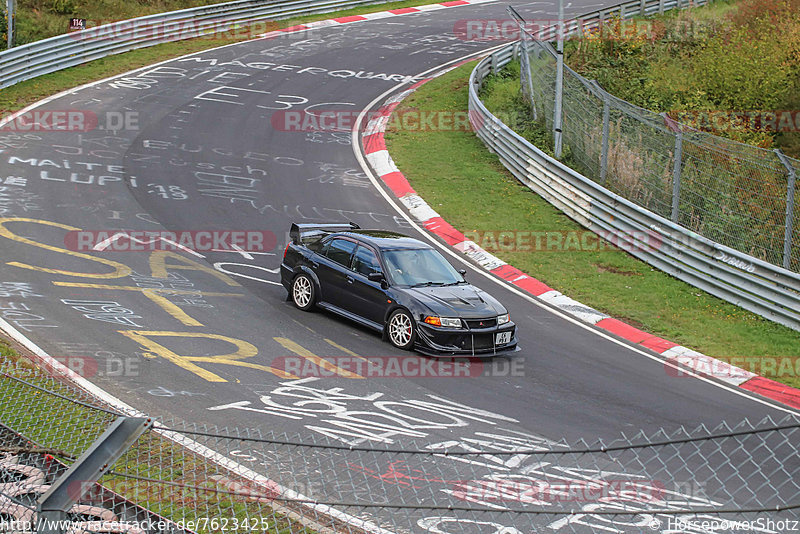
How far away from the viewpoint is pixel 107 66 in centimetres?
3038

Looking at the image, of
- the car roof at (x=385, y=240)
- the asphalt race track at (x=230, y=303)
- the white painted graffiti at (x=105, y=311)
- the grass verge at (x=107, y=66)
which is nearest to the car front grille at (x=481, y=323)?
the asphalt race track at (x=230, y=303)

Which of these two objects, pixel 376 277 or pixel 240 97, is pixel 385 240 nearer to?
pixel 376 277

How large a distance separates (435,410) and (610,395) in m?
2.65

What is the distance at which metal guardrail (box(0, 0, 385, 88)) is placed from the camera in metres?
27.6

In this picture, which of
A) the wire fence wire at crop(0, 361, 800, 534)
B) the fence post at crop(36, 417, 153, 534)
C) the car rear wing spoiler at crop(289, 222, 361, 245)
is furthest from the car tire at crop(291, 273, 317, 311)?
the fence post at crop(36, 417, 153, 534)

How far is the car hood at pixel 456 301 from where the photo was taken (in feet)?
41.3

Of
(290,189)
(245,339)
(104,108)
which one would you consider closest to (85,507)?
(245,339)

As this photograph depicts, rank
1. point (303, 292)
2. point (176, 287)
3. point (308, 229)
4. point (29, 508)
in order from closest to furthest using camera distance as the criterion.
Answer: point (29, 508), point (303, 292), point (176, 287), point (308, 229)

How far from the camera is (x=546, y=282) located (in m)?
16.8

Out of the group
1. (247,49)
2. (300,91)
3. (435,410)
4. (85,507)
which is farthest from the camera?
(247,49)

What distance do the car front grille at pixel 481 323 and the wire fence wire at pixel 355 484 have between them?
9.70ft

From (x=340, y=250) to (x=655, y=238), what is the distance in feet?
23.6

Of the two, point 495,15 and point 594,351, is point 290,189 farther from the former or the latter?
point 495,15

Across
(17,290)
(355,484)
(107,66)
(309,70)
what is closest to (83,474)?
(355,484)
